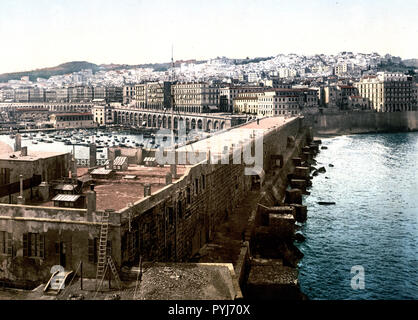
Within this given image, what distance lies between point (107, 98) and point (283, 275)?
145 m

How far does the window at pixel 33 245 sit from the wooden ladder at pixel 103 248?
5.76 ft

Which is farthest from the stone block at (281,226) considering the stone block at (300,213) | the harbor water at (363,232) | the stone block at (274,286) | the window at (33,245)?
the window at (33,245)

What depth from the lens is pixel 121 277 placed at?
38.1 ft

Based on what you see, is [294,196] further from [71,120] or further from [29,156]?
[71,120]

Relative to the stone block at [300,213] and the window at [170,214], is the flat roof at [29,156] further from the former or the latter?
the stone block at [300,213]

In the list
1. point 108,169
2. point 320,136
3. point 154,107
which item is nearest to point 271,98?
point 320,136

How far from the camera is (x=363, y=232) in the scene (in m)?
26.8

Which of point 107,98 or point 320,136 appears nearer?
point 320,136

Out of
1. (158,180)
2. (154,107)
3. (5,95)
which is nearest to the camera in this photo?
(158,180)

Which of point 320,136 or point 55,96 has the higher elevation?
point 55,96

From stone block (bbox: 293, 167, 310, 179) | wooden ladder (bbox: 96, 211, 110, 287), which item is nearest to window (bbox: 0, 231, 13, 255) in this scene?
wooden ladder (bbox: 96, 211, 110, 287)
